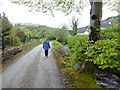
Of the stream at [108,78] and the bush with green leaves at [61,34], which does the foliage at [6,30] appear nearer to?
the stream at [108,78]

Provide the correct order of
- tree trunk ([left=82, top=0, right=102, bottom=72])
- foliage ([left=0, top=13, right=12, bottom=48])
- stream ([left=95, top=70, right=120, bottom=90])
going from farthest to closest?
foliage ([left=0, top=13, right=12, bottom=48]) → stream ([left=95, top=70, right=120, bottom=90]) → tree trunk ([left=82, top=0, right=102, bottom=72])

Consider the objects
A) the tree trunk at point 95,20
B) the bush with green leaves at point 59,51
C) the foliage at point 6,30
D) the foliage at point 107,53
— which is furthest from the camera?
the bush with green leaves at point 59,51

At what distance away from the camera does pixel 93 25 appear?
36.2ft

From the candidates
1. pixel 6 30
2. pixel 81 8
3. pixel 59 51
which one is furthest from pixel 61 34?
pixel 81 8

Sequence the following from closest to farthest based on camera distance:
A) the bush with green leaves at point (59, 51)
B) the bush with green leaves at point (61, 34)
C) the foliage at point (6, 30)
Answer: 1. the foliage at point (6, 30)
2. the bush with green leaves at point (59, 51)
3. the bush with green leaves at point (61, 34)

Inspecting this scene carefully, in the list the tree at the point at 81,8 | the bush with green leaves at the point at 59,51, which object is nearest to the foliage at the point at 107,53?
the tree at the point at 81,8

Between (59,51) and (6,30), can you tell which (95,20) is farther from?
(59,51)

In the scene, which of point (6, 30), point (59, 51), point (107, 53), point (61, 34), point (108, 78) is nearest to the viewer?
point (107, 53)

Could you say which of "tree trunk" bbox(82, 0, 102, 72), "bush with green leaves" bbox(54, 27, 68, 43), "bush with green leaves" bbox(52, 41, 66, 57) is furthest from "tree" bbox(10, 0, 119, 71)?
"bush with green leaves" bbox(54, 27, 68, 43)

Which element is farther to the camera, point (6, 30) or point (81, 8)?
point (6, 30)

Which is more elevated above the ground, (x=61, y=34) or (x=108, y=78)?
(x=61, y=34)

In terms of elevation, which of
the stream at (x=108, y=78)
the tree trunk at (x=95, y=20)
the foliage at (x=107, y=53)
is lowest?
the stream at (x=108, y=78)

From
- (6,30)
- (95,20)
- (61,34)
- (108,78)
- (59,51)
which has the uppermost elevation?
(95,20)

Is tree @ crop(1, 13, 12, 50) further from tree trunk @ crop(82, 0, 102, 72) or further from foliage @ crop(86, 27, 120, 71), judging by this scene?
foliage @ crop(86, 27, 120, 71)
